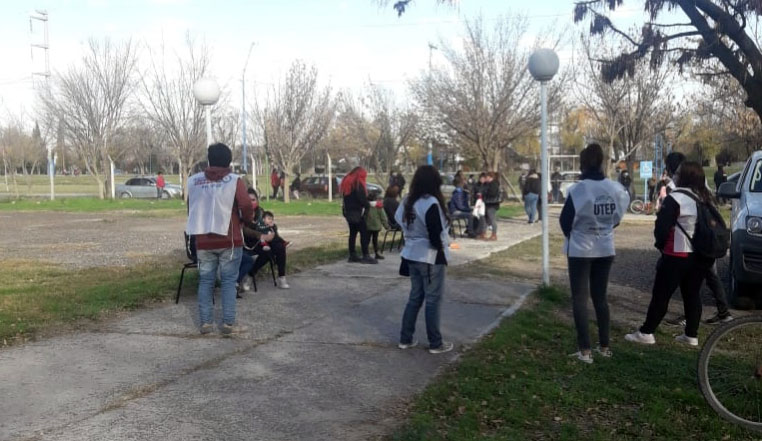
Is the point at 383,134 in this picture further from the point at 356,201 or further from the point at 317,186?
the point at 356,201

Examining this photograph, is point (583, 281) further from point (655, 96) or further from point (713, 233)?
point (655, 96)

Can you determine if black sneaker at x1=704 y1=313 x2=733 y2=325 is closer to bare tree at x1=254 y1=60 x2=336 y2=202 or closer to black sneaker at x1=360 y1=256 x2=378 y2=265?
black sneaker at x1=360 y1=256 x2=378 y2=265

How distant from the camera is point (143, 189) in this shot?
45531 mm

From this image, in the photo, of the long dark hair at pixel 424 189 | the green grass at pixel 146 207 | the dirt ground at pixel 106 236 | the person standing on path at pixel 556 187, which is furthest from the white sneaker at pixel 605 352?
the person standing on path at pixel 556 187

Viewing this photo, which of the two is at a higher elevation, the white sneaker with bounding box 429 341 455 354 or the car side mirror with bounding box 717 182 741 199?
the car side mirror with bounding box 717 182 741 199

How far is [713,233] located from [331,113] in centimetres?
3412

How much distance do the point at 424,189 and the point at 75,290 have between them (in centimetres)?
549

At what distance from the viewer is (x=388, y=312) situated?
834 cm

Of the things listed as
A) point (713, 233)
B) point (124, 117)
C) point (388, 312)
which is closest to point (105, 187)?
point (124, 117)

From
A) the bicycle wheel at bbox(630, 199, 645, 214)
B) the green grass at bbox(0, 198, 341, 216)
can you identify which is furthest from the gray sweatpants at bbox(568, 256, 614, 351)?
the bicycle wheel at bbox(630, 199, 645, 214)

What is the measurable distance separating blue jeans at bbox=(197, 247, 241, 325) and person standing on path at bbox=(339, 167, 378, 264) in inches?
205

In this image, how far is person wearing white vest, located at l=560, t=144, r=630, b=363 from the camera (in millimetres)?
6297

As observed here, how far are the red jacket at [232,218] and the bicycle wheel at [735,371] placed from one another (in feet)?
13.6

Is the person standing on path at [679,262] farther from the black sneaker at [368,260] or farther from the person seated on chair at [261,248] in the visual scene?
the black sneaker at [368,260]
